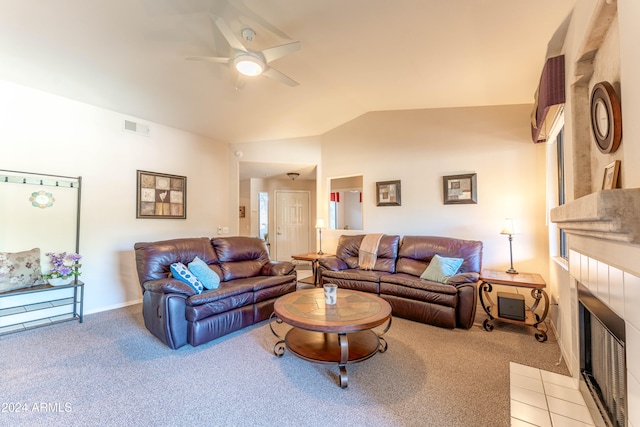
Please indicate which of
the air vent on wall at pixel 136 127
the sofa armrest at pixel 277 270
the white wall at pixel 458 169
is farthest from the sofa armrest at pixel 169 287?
the white wall at pixel 458 169

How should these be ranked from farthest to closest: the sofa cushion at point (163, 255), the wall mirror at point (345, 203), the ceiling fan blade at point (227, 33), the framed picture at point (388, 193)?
1. the wall mirror at point (345, 203)
2. the framed picture at point (388, 193)
3. the sofa cushion at point (163, 255)
4. the ceiling fan blade at point (227, 33)

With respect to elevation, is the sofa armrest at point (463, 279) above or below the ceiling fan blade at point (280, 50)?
below

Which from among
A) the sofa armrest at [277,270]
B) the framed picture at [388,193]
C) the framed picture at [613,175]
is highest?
the framed picture at [388,193]

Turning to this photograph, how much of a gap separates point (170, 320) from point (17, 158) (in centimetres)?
257

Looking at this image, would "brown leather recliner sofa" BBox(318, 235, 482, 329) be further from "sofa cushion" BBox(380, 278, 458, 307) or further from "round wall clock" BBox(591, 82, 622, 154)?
"round wall clock" BBox(591, 82, 622, 154)

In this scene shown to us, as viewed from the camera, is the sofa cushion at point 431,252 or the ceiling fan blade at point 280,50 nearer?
the ceiling fan blade at point 280,50

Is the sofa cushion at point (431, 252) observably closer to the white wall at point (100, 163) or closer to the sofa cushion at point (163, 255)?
the sofa cushion at point (163, 255)

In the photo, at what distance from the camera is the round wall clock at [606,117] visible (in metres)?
1.29

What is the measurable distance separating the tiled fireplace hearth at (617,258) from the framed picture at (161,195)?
4.64m

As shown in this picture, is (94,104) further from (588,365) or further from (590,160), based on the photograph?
(588,365)

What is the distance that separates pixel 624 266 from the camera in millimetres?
1087

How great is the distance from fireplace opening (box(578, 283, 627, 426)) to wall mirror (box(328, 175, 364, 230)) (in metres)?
3.42

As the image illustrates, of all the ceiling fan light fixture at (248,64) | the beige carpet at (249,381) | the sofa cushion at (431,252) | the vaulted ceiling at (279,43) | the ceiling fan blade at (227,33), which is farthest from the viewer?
the sofa cushion at (431,252)

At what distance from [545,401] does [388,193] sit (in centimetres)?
335
